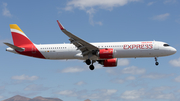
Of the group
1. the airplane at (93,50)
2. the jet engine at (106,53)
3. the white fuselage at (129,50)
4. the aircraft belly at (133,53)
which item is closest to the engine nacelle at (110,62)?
the airplane at (93,50)

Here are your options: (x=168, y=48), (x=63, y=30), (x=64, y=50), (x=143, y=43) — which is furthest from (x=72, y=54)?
(x=168, y=48)

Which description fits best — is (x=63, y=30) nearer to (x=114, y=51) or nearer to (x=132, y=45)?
(x=114, y=51)

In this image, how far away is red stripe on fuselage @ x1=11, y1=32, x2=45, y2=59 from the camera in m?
47.6

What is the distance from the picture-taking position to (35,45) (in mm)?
48531

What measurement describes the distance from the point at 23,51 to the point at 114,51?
60.4 ft

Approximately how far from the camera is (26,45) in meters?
49.3

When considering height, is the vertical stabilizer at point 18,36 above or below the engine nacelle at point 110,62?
above

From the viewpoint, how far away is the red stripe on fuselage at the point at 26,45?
4762 cm

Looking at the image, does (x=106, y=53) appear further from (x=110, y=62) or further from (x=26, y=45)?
(x=26, y=45)

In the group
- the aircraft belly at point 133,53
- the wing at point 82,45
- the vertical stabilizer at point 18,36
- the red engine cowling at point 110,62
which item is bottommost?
the red engine cowling at point 110,62

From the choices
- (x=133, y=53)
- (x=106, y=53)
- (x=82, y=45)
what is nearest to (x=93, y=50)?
(x=82, y=45)

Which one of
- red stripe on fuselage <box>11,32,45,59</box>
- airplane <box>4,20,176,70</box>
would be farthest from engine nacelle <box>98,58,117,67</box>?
red stripe on fuselage <box>11,32,45,59</box>

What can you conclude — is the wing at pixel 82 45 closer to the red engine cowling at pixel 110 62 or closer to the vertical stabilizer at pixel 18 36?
the red engine cowling at pixel 110 62

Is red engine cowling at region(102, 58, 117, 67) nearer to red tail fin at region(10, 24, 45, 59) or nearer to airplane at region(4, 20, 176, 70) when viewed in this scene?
airplane at region(4, 20, 176, 70)
